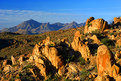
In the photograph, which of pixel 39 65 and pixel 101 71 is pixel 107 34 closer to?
pixel 101 71

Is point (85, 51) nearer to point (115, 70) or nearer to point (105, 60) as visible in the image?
point (105, 60)

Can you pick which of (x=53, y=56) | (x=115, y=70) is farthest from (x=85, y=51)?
(x=115, y=70)

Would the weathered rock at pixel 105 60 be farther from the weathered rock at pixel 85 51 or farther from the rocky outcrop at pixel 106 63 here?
the weathered rock at pixel 85 51

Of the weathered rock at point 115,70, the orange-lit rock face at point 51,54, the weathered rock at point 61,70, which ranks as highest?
the orange-lit rock face at point 51,54

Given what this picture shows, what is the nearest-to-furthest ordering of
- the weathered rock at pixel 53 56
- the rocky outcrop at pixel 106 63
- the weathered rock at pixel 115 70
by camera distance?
the weathered rock at pixel 115 70 < the rocky outcrop at pixel 106 63 < the weathered rock at pixel 53 56

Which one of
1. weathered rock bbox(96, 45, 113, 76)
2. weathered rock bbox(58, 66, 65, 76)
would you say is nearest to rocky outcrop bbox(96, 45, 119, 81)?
weathered rock bbox(96, 45, 113, 76)

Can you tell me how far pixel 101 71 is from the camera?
17.2 metres

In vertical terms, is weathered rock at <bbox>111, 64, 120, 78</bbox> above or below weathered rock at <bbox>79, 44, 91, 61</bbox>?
below

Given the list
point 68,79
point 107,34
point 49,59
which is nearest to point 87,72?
point 68,79

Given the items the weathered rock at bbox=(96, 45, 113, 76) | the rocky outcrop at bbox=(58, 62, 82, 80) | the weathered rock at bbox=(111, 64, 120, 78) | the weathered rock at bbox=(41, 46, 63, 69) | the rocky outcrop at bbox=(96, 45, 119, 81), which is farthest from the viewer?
the weathered rock at bbox=(41, 46, 63, 69)

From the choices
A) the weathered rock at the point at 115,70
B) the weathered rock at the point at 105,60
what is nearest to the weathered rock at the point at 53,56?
the weathered rock at the point at 105,60

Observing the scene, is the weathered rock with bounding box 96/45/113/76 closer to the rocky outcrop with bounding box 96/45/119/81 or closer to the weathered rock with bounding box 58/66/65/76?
the rocky outcrop with bounding box 96/45/119/81

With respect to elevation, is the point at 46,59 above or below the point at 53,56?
below

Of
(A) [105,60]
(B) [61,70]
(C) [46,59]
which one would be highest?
(A) [105,60]
